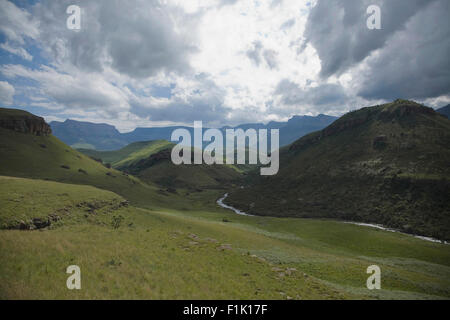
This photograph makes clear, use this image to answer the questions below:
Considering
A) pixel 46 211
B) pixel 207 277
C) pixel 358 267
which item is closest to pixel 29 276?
pixel 207 277

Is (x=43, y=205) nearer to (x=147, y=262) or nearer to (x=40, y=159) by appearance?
(x=147, y=262)

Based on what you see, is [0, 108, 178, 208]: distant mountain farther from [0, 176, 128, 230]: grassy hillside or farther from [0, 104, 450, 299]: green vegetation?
[0, 104, 450, 299]: green vegetation

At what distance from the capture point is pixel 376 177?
96312 mm


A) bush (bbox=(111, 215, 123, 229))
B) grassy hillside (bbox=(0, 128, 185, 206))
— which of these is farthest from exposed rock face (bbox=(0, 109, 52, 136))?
bush (bbox=(111, 215, 123, 229))

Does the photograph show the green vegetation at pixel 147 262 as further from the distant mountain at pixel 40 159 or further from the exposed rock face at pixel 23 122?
the exposed rock face at pixel 23 122

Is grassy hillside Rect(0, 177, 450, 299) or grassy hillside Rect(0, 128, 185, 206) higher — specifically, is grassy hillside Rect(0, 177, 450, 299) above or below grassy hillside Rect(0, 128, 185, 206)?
below

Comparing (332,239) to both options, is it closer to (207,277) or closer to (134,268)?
(207,277)

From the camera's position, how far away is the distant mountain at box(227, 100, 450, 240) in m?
76.3

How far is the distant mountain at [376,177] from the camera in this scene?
76312 millimetres

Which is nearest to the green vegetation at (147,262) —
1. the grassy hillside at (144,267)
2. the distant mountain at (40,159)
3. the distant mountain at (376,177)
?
the grassy hillside at (144,267)

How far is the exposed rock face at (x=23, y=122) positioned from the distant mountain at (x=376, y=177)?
137 metres

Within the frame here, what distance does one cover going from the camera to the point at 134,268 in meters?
18.6

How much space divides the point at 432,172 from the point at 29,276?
403 ft

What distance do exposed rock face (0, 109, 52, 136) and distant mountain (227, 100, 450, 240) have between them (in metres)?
137
